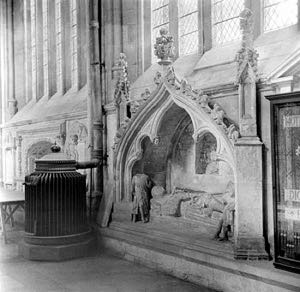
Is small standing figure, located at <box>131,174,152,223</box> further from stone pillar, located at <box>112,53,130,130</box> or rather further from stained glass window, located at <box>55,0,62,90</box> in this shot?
stained glass window, located at <box>55,0,62,90</box>

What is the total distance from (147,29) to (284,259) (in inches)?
202

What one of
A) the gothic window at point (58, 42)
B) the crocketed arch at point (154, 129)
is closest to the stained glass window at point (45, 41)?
the gothic window at point (58, 42)

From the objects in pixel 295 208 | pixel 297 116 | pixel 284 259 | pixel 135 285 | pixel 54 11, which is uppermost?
pixel 54 11

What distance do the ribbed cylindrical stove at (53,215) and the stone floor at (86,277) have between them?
0.19 m

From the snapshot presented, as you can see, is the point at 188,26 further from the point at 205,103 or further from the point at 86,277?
the point at 86,277

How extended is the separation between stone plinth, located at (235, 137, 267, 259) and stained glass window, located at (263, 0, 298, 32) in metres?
1.87

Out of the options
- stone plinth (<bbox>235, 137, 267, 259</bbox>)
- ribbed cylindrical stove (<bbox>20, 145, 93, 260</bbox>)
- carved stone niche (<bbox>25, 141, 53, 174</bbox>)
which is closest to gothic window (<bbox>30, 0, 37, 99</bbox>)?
carved stone niche (<bbox>25, 141, 53, 174</bbox>)

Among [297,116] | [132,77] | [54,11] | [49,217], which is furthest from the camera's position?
[54,11]

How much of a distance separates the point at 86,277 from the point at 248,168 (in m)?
2.38

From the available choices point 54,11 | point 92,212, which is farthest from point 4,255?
point 54,11

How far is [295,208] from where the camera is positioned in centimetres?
439

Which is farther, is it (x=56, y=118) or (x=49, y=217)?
(x=56, y=118)

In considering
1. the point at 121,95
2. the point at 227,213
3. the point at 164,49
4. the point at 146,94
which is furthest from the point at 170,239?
the point at 164,49

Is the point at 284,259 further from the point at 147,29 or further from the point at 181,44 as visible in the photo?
the point at 147,29
